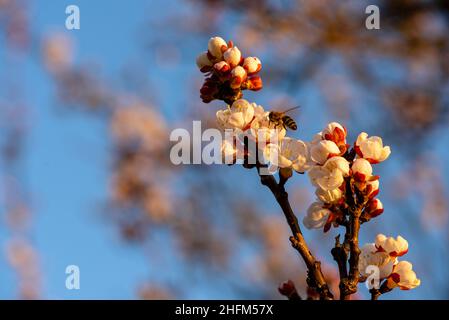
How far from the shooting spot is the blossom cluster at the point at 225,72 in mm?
1695

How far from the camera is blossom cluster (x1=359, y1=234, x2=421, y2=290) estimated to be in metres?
1.62

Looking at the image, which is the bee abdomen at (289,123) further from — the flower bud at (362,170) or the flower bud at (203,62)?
the flower bud at (362,170)

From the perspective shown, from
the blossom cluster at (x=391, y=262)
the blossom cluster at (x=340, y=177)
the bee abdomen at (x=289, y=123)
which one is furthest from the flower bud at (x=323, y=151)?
the bee abdomen at (x=289, y=123)

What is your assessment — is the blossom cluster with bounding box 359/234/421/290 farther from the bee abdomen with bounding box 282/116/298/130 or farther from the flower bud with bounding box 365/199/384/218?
the bee abdomen with bounding box 282/116/298/130

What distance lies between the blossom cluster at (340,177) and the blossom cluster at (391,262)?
0.27 ft

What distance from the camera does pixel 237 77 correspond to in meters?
1.68

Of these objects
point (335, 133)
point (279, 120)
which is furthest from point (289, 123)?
point (335, 133)
